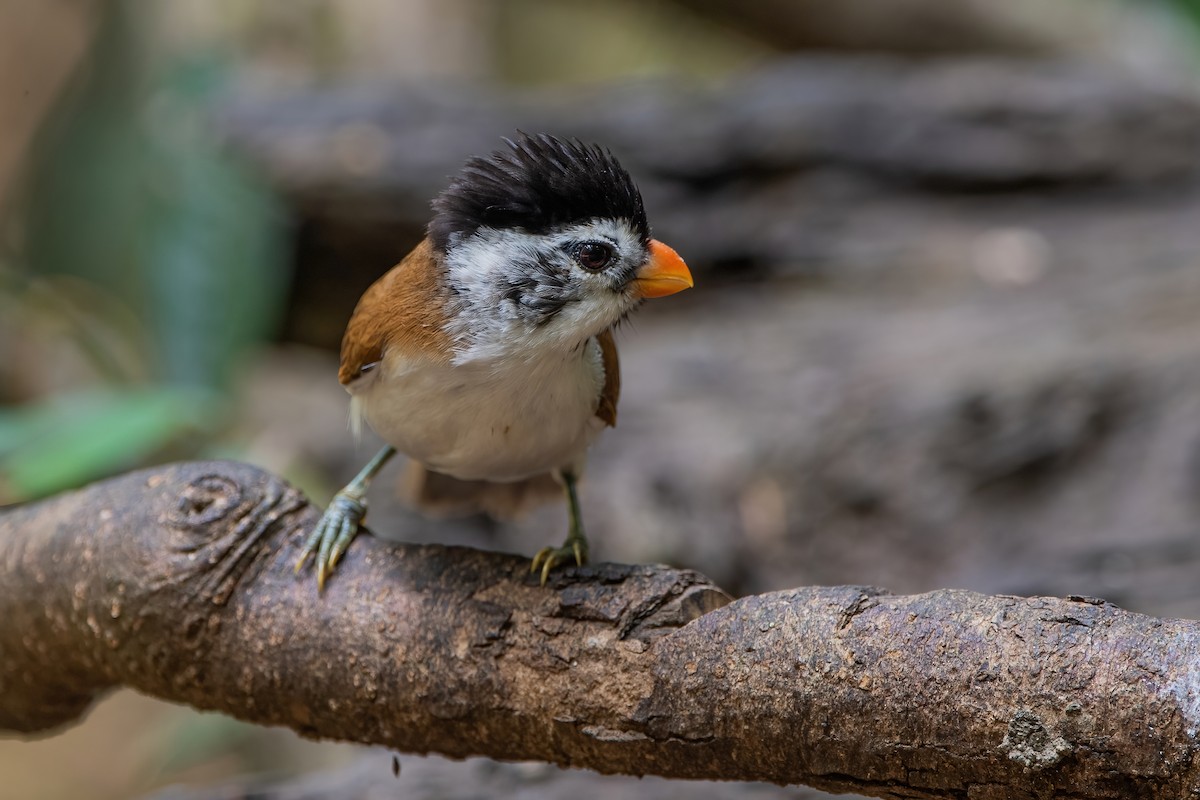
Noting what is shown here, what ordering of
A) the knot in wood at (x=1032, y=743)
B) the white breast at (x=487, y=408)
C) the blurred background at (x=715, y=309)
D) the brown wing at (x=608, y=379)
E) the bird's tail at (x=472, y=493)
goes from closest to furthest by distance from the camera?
the knot in wood at (x=1032, y=743) < the white breast at (x=487, y=408) < the brown wing at (x=608, y=379) < the bird's tail at (x=472, y=493) < the blurred background at (x=715, y=309)

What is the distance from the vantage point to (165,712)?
7551mm

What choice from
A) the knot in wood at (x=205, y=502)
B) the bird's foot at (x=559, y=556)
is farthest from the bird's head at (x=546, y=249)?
the knot in wood at (x=205, y=502)

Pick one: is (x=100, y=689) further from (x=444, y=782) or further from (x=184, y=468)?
(x=444, y=782)

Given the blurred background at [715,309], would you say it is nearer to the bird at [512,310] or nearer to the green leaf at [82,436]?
the green leaf at [82,436]

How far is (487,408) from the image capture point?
2.43m

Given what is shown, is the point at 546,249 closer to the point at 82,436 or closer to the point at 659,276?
the point at 659,276

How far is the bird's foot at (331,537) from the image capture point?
96.2 inches

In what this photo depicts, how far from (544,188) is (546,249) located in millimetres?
131

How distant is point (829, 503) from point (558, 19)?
815 cm

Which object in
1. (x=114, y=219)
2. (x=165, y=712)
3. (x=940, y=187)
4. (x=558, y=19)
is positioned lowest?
(x=165, y=712)

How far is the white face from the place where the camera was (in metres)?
2.37

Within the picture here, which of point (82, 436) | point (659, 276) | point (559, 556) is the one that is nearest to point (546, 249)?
point (659, 276)

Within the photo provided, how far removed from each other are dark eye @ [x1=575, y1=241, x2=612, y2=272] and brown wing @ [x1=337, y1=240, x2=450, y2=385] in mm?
332

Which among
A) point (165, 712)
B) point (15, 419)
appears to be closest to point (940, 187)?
point (15, 419)
